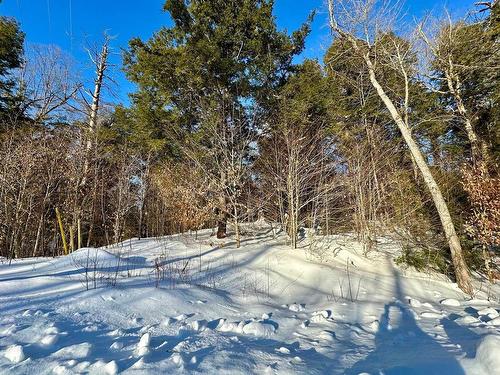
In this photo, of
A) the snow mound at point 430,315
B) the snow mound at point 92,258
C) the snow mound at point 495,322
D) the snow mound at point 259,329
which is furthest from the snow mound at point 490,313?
the snow mound at point 92,258

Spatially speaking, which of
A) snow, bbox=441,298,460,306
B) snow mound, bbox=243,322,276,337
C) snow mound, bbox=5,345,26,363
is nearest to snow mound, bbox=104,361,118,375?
snow mound, bbox=5,345,26,363

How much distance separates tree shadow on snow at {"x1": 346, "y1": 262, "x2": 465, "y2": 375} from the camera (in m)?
2.17

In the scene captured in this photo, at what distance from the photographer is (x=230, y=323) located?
313 centimetres

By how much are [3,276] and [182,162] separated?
6.32 m

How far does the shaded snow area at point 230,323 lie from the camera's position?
2150mm

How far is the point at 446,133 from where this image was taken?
12914mm

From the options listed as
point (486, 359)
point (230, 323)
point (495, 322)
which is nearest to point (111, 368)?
point (230, 323)

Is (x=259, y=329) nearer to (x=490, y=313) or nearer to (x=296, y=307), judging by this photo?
(x=296, y=307)

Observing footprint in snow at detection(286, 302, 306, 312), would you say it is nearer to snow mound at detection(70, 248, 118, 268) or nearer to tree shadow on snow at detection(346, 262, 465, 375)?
tree shadow on snow at detection(346, 262, 465, 375)

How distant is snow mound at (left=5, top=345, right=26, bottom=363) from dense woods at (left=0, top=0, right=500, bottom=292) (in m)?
6.62

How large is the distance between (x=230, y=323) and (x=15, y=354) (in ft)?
5.79

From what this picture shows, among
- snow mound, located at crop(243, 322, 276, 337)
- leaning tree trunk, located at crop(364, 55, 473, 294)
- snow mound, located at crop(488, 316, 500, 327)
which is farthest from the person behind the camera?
leaning tree trunk, located at crop(364, 55, 473, 294)

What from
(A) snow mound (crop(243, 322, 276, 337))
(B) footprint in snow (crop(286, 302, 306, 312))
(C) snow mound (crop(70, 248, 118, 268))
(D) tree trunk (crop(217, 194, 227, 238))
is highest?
(D) tree trunk (crop(217, 194, 227, 238))

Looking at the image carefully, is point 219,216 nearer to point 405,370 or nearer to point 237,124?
point 237,124
